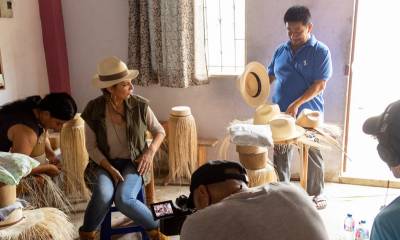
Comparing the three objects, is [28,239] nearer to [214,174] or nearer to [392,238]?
[214,174]

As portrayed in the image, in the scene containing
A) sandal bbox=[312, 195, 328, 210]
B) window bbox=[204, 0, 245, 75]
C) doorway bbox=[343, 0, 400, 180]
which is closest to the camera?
sandal bbox=[312, 195, 328, 210]

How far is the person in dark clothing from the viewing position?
2172 millimetres

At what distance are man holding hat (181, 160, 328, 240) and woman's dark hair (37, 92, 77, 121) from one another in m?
1.36

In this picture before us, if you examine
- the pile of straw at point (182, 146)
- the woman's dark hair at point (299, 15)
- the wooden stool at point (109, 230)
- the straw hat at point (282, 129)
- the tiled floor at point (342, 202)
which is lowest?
the tiled floor at point (342, 202)

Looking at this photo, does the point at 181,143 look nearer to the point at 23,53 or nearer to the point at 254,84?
the point at 254,84

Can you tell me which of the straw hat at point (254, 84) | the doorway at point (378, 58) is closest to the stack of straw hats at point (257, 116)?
the straw hat at point (254, 84)

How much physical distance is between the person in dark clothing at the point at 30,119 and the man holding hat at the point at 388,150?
5.27 feet

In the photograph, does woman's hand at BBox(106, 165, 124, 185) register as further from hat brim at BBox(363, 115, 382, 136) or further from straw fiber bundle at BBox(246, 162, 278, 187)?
hat brim at BBox(363, 115, 382, 136)

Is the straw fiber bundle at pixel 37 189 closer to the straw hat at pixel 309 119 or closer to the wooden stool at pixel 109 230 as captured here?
the wooden stool at pixel 109 230

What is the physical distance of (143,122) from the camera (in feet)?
8.14

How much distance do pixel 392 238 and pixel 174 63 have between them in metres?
2.53

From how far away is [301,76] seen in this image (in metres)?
2.77

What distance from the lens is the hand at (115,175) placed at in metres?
2.34

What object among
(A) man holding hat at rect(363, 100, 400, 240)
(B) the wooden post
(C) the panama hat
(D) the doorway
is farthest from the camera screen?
(D) the doorway
